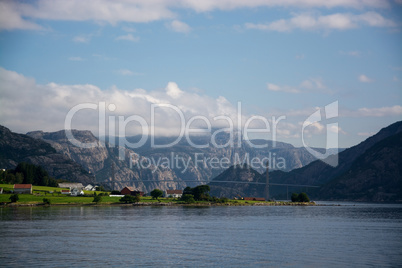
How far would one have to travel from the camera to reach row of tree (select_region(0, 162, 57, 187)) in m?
182

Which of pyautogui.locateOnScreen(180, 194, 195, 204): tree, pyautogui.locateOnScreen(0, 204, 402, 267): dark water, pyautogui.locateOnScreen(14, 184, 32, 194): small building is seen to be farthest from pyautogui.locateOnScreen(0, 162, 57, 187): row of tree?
pyautogui.locateOnScreen(0, 204, 402, 267): dark water

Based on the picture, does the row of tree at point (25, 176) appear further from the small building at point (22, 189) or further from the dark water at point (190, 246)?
the dark water at point (190, 246)

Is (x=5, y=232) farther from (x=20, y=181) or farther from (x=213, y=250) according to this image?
(x=20, y=181)

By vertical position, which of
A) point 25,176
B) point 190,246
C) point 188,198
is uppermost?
point 25,176

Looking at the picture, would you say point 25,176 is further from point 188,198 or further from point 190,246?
point 190,246

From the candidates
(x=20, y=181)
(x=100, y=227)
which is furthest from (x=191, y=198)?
(x=100, y=227)

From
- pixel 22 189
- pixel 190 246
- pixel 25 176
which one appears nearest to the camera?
pixel 190 246

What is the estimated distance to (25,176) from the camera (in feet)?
628

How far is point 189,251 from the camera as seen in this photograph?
168 ft

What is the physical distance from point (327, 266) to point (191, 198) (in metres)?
130

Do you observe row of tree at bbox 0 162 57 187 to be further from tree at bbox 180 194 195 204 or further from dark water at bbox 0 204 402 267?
dark water at bbox 0 204 402 267

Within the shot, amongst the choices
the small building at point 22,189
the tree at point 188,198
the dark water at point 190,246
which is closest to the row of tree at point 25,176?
the small building at point 22,189

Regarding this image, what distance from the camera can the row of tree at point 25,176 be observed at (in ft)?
598

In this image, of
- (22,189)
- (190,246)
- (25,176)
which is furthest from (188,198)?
(190,246)
